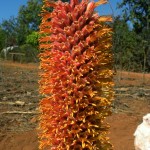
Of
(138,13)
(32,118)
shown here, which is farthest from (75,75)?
(138,13)

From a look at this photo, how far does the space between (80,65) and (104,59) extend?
0.16 meters

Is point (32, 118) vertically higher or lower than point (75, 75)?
lower

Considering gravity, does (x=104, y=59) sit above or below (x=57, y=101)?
above

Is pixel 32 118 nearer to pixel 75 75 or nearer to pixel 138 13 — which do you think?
pixel 75 75

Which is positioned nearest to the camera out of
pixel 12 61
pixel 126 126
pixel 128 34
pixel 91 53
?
pixel 91 53

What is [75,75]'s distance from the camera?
269 centimetres

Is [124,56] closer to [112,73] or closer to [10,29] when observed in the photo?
[112,73]

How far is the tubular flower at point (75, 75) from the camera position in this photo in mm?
2676

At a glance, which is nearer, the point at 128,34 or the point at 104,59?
the point at 104,59

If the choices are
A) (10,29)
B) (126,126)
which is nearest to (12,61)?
(10,29)

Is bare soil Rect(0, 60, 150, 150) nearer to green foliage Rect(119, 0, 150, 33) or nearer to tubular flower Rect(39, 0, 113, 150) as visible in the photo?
tubular flower Rect(39, 0, 113, 150)

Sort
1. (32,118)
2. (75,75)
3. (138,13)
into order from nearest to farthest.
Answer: (75,75)
(32,118)
(138,13)

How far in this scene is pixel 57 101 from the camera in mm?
2723

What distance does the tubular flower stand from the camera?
8.78ft
